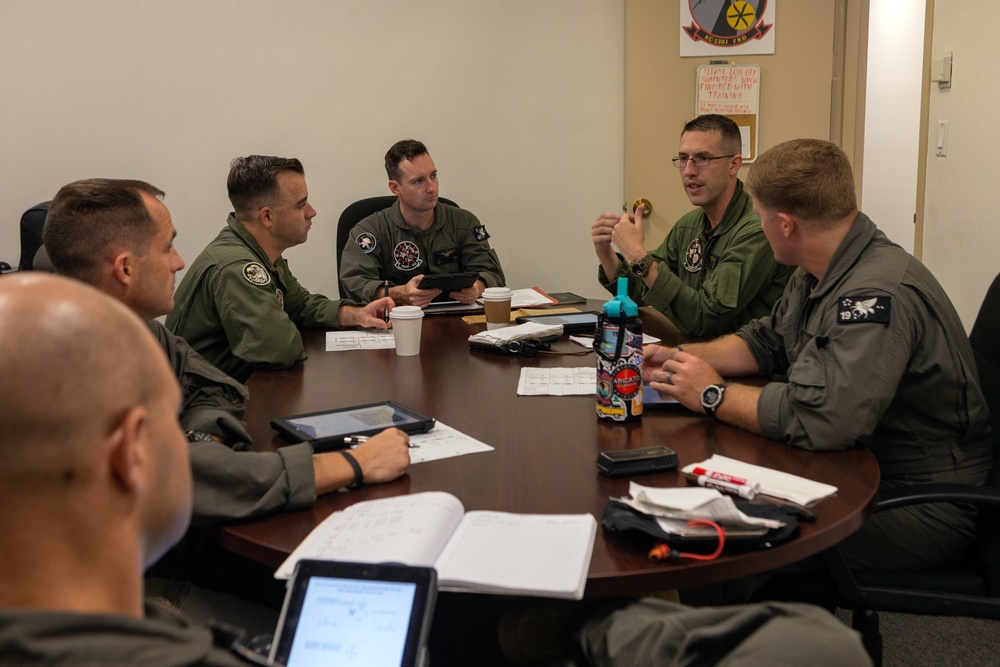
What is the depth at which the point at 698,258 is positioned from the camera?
2.97 metres

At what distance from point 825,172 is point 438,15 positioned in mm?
2846

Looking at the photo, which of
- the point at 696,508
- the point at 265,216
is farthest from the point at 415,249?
the point at 696,508

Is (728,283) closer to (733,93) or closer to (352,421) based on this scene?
(352,421)

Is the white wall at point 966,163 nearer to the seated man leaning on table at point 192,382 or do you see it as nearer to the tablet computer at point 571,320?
the tablet computer at point 571,320

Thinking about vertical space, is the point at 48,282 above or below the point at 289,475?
above

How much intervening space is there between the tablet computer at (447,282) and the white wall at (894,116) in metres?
3.38

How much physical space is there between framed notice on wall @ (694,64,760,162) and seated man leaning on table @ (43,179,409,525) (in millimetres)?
2908

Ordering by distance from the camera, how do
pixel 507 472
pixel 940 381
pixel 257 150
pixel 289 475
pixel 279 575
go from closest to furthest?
pixel 279 575 → pixel 289 475 → pixel 507 472 → pixel 940 381 → pixel 257 150

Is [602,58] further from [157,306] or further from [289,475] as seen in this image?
[289,475]

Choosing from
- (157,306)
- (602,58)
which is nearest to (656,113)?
(602,58)

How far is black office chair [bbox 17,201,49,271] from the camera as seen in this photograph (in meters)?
3.73

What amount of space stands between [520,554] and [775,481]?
0.49 metres

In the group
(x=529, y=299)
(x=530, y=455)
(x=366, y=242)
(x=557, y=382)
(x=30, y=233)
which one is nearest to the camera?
(x=530, y=455)

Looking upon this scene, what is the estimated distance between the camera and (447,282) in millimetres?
3068
